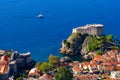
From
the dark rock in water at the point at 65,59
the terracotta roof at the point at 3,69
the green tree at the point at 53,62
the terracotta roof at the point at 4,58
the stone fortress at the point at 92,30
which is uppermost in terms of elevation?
the stone fortress at the point at 92,30

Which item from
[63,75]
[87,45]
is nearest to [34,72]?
[63,75]

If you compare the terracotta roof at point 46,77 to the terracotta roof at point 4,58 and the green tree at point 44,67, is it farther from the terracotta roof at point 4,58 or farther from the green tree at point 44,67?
the terracotta roof at point 4,58

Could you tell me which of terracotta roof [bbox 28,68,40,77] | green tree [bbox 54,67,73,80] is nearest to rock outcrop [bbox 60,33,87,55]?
terracotta roof [bbox 28,68,40,77]

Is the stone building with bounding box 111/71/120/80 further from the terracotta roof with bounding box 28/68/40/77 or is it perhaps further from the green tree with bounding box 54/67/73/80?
the terracotta roof with bounding box 28/68/40/77

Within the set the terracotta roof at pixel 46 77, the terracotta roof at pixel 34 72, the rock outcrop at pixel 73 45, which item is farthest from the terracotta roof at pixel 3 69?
the rock outcrop at pixel 73 45

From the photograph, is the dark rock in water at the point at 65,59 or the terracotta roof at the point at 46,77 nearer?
the terracotta roof at the point at 46,77

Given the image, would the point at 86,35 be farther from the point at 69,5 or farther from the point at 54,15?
the point at 69,5

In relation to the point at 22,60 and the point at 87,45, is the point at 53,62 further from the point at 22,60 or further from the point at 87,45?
the point at 87,45

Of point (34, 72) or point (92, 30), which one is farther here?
point (92, 30)

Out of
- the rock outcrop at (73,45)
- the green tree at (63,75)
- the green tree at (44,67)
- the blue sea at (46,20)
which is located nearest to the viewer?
the green tree at (63,75)
